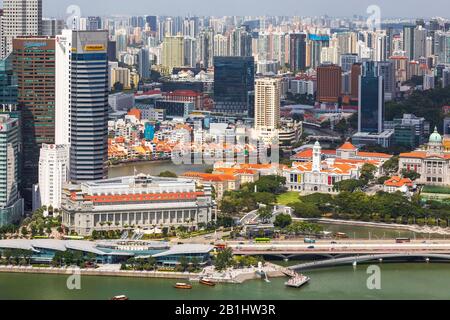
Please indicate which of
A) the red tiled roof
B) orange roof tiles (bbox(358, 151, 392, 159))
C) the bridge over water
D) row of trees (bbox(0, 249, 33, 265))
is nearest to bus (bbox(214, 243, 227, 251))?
the bridge over water

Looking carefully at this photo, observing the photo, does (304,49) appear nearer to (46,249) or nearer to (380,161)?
(380,161)

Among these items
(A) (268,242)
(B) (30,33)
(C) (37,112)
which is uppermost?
(B) (30,33)

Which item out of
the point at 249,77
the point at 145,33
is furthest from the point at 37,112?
the point at 145,33

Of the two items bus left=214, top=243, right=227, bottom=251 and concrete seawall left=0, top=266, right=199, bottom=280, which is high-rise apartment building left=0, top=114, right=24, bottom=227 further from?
bus left=214, top=243, right=227, bottom=251

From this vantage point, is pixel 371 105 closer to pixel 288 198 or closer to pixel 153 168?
pixel 153 168

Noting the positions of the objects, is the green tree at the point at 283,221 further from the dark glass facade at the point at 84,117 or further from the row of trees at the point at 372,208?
the dark glass facade at the point at 84,117

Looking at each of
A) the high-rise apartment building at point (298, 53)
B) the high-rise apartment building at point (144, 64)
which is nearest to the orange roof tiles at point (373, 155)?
the high-rise apartment building at point (144, 64)
